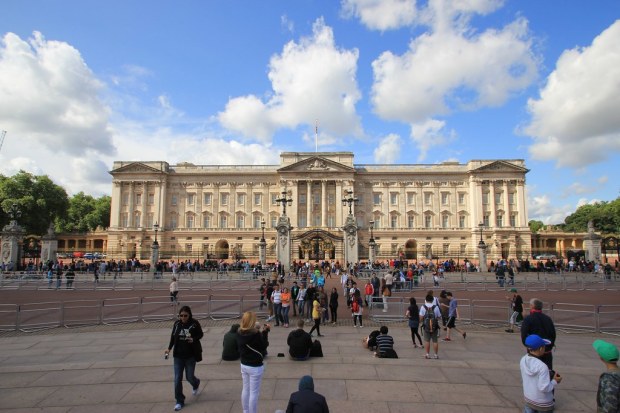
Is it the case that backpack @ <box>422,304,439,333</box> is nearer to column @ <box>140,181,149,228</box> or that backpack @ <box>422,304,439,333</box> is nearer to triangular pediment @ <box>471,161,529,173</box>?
triangular pediment @ <box>471,161,529,173</box>

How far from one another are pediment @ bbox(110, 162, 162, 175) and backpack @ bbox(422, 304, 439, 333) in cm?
6490

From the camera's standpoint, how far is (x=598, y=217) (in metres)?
78.2

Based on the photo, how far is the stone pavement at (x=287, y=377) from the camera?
6.70 m

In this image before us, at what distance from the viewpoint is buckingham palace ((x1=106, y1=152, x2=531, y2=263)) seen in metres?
65.6

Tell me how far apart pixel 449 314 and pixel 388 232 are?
182 ft

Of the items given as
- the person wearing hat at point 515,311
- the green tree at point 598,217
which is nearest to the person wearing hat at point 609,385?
the person wearing hat at point 515,311

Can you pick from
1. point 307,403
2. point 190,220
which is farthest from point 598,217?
point 307,403

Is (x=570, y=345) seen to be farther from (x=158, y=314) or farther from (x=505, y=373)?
(x=158, y=314)

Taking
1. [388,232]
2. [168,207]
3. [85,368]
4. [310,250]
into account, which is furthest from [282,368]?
[168,207]

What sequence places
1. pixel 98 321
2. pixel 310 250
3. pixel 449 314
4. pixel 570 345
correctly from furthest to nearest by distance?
pixel 310 250 < pixel 98 321 < pixel 449 314 < pixel 570 345

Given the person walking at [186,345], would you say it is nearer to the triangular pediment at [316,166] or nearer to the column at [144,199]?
the triangular pediment at [316,166]

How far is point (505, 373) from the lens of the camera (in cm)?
841

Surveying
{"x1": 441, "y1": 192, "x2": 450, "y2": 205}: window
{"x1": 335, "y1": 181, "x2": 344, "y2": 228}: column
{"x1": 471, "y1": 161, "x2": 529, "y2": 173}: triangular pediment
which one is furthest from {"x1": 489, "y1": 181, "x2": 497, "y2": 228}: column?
{"x1": 335, "y1": 181, "x2": 344, "y2": 228}: column

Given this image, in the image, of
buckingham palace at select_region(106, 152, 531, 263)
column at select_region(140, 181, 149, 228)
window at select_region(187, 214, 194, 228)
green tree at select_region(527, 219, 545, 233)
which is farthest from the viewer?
green tree at select_region(527, 219, 545, 233)
